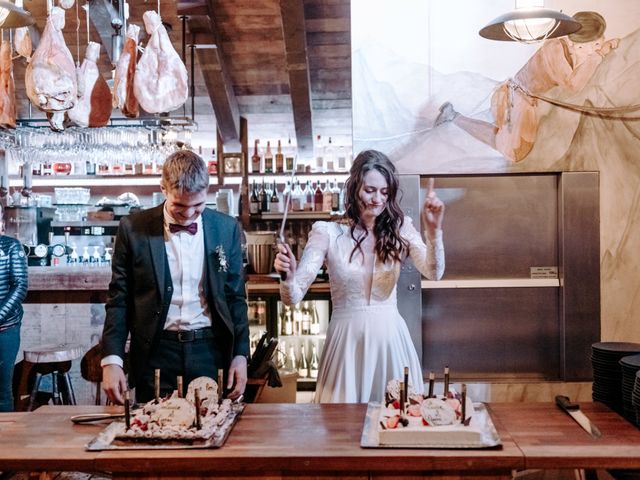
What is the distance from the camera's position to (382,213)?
3080 millimetres

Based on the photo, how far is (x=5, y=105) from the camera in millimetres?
3426

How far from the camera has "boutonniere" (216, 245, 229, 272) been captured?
2.86m

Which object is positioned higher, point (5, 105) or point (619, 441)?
point (5, 105)

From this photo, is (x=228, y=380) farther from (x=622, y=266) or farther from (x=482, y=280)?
(x=622, y=266)

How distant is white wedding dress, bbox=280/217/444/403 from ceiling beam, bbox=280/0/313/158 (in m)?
3.81

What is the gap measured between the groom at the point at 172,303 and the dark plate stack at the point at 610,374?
145 centimetres

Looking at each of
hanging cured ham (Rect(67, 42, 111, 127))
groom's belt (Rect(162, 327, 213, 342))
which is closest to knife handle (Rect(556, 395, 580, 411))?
groom's belt (Rect(162, 327, 213, 342))

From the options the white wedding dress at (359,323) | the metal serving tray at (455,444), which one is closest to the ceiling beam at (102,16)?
the white wedding dress at (359,323)

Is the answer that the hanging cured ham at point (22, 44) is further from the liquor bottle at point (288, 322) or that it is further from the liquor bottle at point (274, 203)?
the liquor bottle at point (274, 203)

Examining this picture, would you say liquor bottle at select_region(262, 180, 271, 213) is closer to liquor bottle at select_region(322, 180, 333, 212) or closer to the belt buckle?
liquor bottle at select_region(322, 180, 333, 212)

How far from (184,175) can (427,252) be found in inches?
44.4

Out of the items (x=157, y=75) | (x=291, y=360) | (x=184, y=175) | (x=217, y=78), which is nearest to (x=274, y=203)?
(x=217, y=78)

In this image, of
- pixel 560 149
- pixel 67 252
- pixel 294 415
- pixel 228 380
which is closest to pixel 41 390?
pixel 67 252

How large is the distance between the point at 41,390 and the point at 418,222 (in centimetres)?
360
